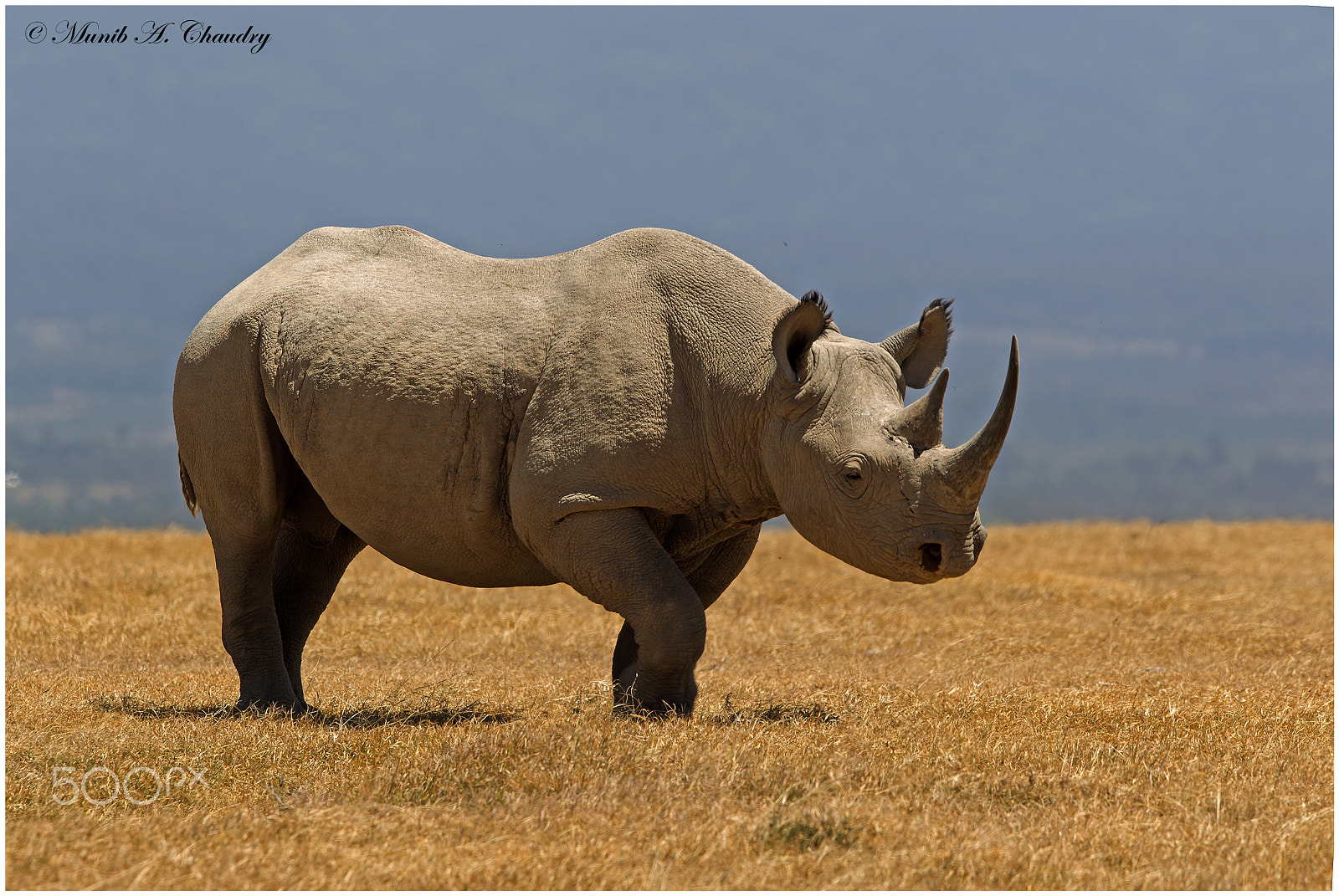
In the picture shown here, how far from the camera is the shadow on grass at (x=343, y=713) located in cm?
693

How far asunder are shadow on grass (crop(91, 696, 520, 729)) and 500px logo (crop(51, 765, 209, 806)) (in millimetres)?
1334

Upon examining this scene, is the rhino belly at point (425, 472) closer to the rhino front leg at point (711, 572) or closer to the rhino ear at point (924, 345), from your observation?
the rhino front leg at point (711, 572)

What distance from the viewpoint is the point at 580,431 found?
21.7ft

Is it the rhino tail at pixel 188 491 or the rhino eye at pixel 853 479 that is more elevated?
the rhino eye at pixel 853 479

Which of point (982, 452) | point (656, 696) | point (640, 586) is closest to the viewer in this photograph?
point (982, 452)

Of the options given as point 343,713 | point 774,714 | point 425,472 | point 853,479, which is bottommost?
point 343,713

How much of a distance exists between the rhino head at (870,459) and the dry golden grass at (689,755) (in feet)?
2.91

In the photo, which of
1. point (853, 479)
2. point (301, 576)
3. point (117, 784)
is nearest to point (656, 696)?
point (853, 479)

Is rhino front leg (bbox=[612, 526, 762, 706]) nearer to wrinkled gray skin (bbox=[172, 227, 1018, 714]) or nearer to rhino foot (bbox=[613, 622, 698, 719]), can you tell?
wrinkled gray skin (bbox=[172, 227, 1018, 714])

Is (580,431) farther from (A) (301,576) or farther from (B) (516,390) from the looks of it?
(A) (301,576)

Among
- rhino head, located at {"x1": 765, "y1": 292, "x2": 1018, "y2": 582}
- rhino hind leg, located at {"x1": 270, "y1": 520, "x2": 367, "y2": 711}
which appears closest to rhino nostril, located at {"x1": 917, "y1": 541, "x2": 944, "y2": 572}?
rhino head, located at {"x1": 765, "y1": 292, "x2": 1018, "y2": 582}

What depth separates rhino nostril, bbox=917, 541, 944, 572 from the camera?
20.3 feet

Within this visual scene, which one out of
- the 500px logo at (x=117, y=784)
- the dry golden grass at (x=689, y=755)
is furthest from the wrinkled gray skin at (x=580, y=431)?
the 500px logo at (x=117, y=784)

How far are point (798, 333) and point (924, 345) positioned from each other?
0.91 meters
